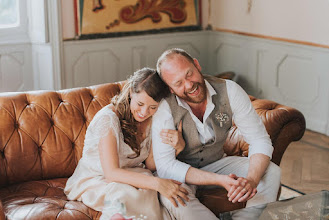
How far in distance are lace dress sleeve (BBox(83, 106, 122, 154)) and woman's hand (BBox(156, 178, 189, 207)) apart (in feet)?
0.94

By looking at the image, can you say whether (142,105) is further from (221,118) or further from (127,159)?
(221,118)

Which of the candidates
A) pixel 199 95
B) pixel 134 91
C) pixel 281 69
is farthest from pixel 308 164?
pixel 134 91

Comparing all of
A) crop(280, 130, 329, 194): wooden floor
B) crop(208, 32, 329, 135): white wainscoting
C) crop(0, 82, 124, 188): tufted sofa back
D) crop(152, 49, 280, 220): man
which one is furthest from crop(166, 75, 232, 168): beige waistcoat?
crop(208, 32, 329, 135): white wainscoting

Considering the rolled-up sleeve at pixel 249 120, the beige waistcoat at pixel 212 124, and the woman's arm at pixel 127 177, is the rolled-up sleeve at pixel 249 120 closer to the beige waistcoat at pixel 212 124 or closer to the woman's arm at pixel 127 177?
the beige waistcoat at pixel 212 124

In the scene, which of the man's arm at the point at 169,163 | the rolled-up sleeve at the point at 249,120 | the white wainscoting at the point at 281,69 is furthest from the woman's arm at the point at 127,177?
the white wainscoting at the point at 281,69

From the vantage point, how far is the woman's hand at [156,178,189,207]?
2.10 metres

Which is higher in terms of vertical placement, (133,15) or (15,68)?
(133,15)

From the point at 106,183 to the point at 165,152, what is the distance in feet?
0.98

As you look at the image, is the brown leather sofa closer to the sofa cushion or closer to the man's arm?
the sofa cushion

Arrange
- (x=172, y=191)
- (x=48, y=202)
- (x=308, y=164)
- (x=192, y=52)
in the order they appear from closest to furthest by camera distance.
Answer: (x=172, y=191) → (x=48, y=202) → (x=308, y=164) → (x=192, y=52)

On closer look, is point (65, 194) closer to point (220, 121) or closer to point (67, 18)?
point (220, 121)

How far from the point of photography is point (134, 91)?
7.36ft

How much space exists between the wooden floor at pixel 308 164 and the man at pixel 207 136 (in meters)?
1.18

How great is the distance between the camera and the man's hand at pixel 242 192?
2.14m
